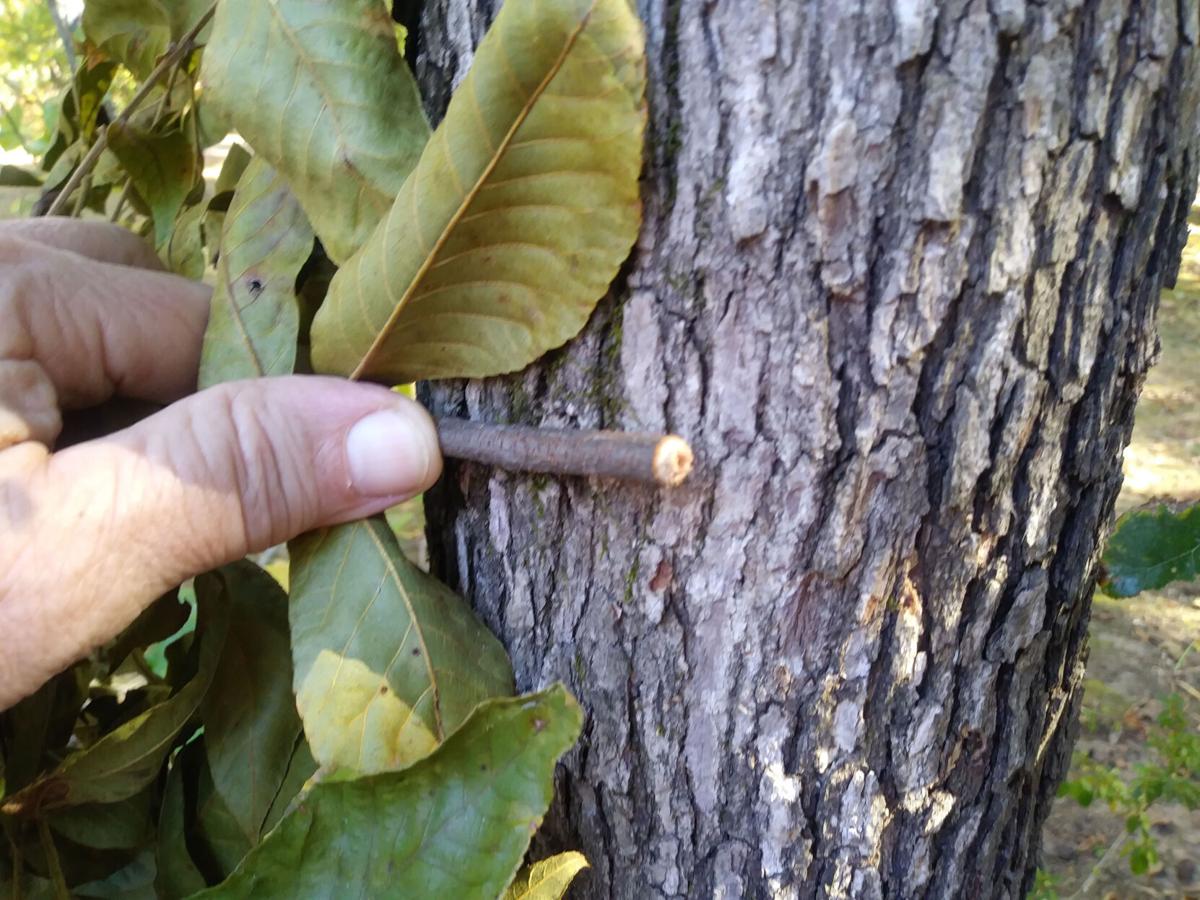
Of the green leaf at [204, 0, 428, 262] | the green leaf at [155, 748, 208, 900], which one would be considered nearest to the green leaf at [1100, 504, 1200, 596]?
the green leaf at [204, 0, 428, 262]

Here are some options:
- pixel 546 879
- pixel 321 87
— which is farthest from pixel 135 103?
pixel 546 879

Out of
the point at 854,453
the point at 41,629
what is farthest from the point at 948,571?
the point at 41,629

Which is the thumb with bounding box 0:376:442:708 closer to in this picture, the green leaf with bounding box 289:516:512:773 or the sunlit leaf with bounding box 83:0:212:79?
the green leaf with bounding box 289:516:512:773

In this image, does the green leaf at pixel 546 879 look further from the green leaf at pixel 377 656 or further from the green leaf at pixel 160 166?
the green leaf at pixel 160 166

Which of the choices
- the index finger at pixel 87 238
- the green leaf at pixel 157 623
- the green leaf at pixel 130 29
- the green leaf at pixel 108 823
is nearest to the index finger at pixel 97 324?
the index finger at pixel 87 238

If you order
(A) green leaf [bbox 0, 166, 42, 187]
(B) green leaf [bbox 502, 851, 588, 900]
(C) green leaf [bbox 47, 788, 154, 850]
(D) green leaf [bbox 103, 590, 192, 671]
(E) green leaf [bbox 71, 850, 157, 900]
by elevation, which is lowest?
(E) green leaf [bbox 71, 850, 157, 900]

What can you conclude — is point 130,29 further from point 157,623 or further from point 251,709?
point 251,709
